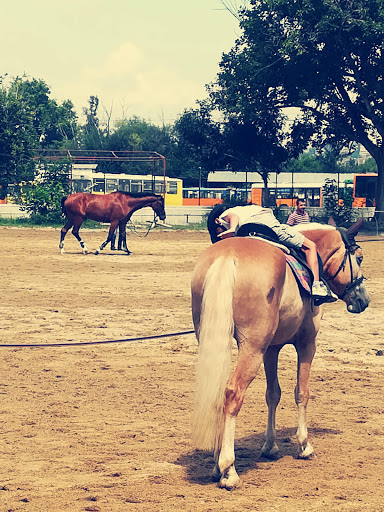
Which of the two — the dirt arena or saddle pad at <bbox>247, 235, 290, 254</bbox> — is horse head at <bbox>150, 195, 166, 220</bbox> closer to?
the dirt arena

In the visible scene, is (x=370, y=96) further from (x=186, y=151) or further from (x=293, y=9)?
(x=186, y=151)

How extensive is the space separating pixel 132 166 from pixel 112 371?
72892 millimetres

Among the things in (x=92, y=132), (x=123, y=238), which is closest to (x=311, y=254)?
(x=123, y=238)

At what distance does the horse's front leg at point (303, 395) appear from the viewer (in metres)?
6.15

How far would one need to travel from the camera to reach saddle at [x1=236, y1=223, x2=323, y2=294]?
239 inches

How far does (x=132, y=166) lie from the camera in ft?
266

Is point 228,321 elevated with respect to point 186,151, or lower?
lower

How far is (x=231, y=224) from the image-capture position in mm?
6359

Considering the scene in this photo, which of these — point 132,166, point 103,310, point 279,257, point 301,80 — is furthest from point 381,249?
point 132,166

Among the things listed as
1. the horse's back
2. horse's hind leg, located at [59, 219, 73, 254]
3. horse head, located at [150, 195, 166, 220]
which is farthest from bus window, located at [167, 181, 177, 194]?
the horse's back

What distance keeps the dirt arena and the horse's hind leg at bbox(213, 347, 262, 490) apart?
0.10m

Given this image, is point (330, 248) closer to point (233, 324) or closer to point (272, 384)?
point (272, 384)

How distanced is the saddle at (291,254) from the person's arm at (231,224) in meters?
0.06

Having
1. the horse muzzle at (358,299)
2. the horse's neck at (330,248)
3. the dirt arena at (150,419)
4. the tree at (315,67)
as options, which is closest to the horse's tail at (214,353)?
the dirt arena at (150,419)
